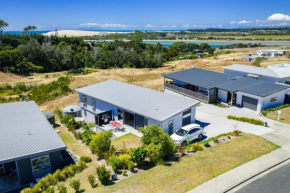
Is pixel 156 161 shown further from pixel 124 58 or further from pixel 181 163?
pixel 124 58

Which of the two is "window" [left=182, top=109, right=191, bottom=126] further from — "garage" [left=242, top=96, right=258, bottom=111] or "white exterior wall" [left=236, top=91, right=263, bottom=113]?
"garage" [left=242, top=96, right=258, bottom=111]

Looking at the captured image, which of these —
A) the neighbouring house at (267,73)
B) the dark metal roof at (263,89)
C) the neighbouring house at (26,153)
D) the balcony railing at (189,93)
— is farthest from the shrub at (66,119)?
the neighbouring house at (267,73)

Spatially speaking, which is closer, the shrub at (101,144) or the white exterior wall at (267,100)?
the shrub at (101,144)

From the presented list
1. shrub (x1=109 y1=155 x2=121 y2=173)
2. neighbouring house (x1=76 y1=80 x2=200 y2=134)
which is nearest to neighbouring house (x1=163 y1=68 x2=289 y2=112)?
neighbouring house (x1=76 y1=80 x2=200 y2=134)

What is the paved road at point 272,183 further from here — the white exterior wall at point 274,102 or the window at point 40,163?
the white exterior wall at point 274,102

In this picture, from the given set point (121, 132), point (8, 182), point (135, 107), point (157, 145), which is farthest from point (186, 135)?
point (8, 182)
